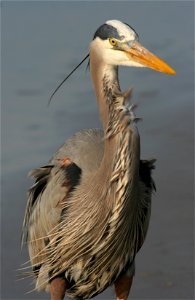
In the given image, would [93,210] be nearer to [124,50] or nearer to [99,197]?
[99,197]

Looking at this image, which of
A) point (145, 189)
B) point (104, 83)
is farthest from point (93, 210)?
point (104, 83)

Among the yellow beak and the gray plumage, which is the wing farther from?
the yellow beak

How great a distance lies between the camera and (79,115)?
8008 mm

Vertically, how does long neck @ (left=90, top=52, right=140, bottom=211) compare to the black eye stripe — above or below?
below

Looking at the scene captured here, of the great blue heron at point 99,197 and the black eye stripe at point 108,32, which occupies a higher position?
the black eye stripe at point 108,32

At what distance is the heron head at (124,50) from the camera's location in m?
4.66

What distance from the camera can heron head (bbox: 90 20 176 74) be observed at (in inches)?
183

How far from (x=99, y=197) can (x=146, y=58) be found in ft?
2.44

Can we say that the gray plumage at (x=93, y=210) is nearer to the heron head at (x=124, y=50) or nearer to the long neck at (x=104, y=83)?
the long neck at (x=104, y=83)

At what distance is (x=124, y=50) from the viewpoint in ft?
15.3

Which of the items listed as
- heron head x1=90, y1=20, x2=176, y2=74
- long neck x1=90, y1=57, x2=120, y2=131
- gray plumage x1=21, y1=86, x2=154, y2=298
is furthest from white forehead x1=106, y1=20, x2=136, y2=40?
gray plumage x1=21, y1=86, x2=154, y2=298

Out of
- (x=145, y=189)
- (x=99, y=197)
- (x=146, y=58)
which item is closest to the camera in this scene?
(x=146, y=58)

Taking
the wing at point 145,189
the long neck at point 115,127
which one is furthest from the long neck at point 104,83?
the wing at point 145,189

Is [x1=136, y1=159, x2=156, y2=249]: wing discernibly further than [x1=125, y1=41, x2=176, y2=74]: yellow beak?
Yes
